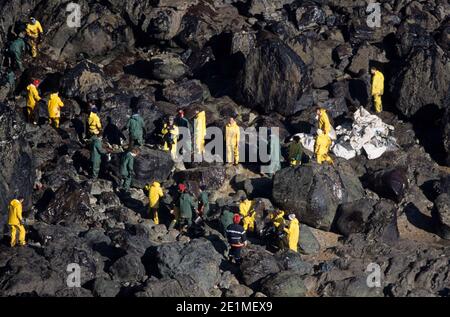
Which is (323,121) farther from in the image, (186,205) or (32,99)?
(32,99)

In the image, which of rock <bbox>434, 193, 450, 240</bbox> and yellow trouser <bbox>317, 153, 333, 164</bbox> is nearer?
rock <bbox>434, 193, 450, 240</bbox>

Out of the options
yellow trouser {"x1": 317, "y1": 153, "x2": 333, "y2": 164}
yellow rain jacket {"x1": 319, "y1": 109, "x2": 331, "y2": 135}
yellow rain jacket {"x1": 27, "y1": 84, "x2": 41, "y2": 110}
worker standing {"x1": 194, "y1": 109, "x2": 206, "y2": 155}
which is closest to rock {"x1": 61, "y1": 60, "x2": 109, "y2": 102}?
yellow rain jacket {"x1": 27, "y1": 84, "x2": 41, "y2": 110}

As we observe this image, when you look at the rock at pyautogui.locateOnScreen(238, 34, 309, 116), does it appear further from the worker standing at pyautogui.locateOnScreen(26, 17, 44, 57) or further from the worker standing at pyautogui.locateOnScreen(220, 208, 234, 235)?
the worker standing at pyautogui.locateOnScreen(26, 17, 44, 57)

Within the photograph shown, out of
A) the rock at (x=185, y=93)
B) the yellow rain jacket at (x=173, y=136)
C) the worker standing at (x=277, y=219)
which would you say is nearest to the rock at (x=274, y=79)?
the rock at (x=185, y=93)

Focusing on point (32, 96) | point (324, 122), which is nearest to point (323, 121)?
point (324, 122)

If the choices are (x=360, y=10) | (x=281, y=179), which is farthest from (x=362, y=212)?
(x=360, y=10)

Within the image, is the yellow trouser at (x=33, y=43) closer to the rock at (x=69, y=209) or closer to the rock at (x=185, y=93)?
the rock at (x=185, y=93)
